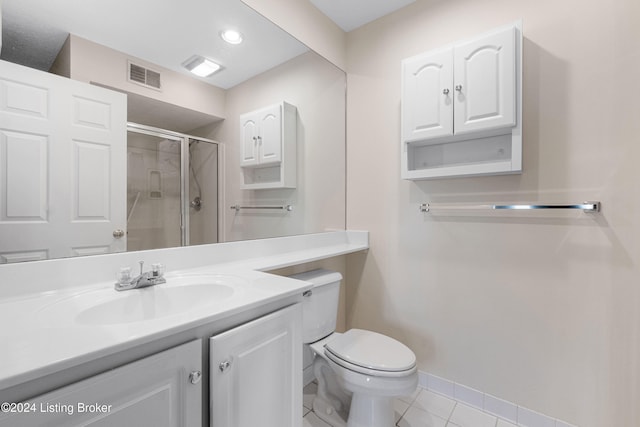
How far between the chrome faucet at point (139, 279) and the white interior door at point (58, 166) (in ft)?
0.49

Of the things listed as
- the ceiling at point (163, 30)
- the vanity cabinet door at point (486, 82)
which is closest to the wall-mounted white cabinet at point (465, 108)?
the vanity cabinet door at point (486, 82)

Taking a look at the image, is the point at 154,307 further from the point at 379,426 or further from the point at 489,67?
the point at 489,67

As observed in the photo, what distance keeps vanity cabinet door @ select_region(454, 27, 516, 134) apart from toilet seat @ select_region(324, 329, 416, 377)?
3.57 ft

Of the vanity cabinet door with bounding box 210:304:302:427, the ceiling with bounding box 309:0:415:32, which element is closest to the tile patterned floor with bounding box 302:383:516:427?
the vanity cabinet door with bounding box 210:304:302:427

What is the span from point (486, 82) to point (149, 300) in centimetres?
165

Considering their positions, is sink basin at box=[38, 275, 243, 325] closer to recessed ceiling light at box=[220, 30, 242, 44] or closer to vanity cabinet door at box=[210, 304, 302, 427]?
vanity cabinet door at box=[210, 304, 302, 427]

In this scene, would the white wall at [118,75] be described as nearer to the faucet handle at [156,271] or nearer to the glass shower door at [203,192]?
the glass shower door at [203,192]

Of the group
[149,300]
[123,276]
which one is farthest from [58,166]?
[149,300]

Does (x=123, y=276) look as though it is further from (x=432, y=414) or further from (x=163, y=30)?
(x=432, y=414)

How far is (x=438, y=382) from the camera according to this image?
5.46 feet

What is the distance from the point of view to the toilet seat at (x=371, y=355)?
120cm

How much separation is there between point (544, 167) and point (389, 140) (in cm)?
82

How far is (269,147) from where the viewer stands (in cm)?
162

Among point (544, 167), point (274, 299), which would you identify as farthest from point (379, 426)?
point (544, 167)
